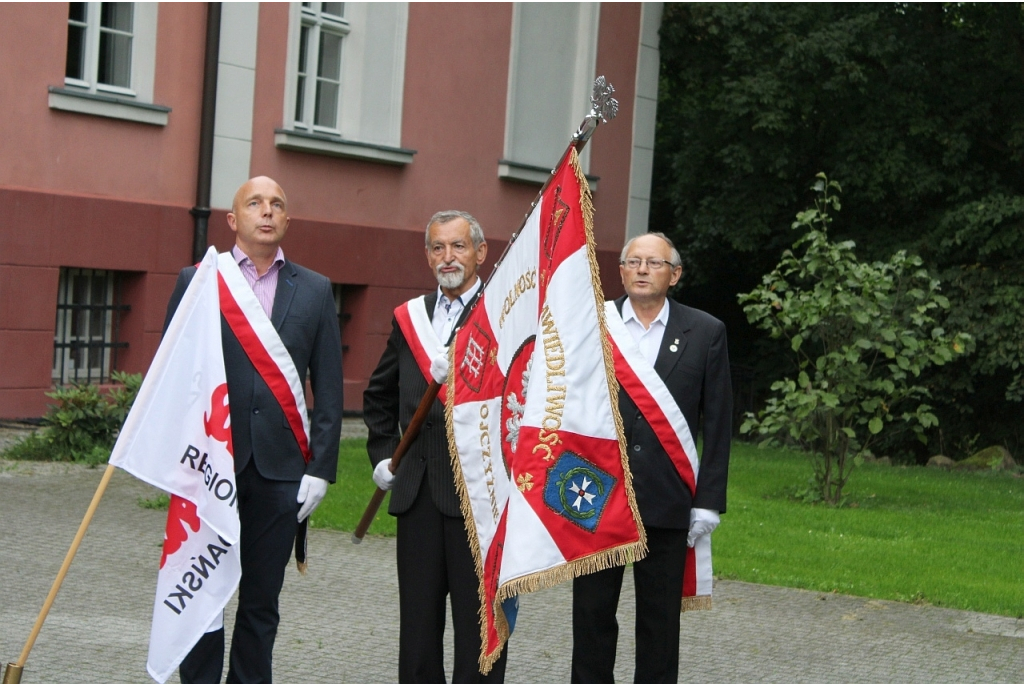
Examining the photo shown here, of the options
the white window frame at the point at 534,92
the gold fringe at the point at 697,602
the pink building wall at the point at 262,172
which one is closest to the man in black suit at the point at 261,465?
the gold fringe at the point at 697,602

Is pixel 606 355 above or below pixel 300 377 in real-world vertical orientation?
above

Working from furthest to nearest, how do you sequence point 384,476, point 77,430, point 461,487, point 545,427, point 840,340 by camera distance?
point 840,340
point 77,430
point 384,476
point 461,487
point 545,427

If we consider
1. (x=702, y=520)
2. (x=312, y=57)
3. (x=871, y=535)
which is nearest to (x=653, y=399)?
(x=702, y=520)

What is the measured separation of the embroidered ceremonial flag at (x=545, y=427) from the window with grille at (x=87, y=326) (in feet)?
30.2

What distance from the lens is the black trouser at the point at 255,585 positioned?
4957 mm

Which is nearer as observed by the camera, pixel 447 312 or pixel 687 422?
pixel 447 312

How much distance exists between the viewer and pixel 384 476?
16.4ft

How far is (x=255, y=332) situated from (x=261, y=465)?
475 millimetres

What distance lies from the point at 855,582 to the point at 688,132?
1593 cm

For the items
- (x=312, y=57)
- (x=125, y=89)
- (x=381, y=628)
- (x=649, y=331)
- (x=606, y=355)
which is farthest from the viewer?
(x=312, y=57)

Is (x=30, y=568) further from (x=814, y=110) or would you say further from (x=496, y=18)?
(x=814, y=110)

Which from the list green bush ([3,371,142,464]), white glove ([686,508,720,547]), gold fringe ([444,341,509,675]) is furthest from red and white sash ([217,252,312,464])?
green bush ([3,371,142,464])

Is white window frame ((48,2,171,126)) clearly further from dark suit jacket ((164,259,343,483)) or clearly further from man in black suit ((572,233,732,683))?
man in black suit ((572,233,732,683))

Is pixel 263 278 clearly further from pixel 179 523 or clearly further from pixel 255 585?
pixel 255 585
